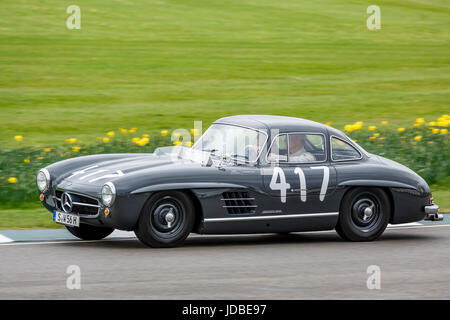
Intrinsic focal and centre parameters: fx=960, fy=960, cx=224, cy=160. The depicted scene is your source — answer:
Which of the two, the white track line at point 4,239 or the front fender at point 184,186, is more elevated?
the front fender at point 184,186

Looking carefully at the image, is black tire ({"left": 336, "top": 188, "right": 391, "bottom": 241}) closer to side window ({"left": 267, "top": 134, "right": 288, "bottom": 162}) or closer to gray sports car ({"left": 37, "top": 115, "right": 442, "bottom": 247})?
gray sports car ({"left": 37, "top": 115, "right": 442, "bottom": 247})

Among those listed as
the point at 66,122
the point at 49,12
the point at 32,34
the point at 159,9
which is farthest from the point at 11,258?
the point at 159,9

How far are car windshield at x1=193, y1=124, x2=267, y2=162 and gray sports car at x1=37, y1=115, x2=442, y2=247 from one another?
1 cm

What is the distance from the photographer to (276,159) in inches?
413

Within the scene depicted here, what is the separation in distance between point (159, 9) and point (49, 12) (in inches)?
176

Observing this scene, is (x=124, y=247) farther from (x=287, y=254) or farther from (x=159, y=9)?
(x=159, y=9)

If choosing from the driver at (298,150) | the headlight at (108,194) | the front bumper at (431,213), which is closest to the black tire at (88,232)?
the headlight at (108,194)

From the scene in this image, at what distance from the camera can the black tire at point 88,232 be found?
10633mm

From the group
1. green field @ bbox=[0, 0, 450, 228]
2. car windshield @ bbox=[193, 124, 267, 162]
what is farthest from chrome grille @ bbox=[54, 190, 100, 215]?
green field @ bbox=[0, 0, 450, 228]

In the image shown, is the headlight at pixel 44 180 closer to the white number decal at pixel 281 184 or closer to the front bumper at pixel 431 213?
the white number decal at pixel 281 184

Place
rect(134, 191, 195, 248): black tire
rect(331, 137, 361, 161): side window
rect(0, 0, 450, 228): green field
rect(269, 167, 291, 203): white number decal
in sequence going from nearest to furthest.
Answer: rect(134, 191, 195, 248): black tire < rect(269, 167, 291, 203): white number decal < rect(331, 137, 361, 161): side window < rect(0, 0, 450, 228): green field

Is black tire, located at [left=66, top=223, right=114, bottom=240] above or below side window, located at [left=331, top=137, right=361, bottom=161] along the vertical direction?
below

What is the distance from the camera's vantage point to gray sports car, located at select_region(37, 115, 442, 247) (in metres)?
9.76

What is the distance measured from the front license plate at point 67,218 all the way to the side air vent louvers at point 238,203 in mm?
1527
